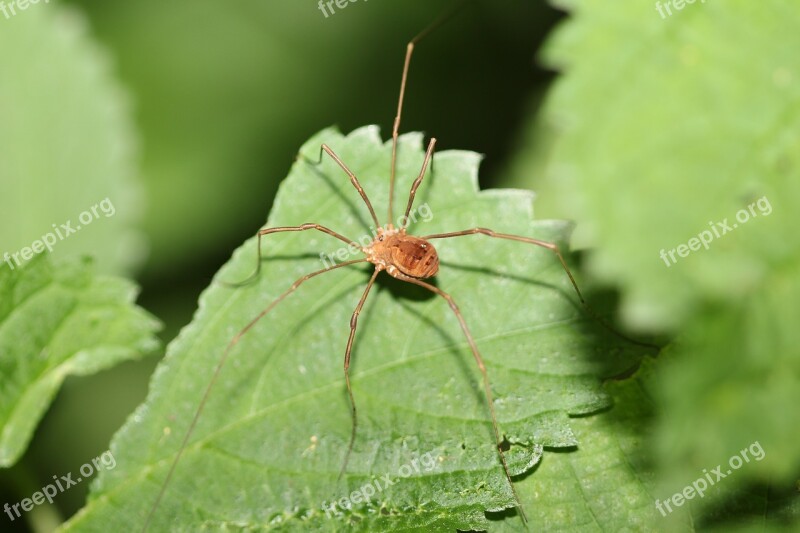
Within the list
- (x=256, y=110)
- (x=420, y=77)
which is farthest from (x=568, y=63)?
(x=256, y=110)

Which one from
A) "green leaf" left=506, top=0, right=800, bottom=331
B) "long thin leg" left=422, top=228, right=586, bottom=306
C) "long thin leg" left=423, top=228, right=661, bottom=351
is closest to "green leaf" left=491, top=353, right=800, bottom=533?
"long thin leg" left=423, top=228, right=661, bottom=351

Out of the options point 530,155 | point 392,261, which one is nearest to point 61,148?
point 392,261

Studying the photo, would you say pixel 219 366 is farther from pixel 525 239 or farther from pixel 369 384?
pixel 525 239

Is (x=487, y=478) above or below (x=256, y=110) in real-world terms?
below

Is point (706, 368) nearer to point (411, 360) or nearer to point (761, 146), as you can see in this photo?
point (761, 146)

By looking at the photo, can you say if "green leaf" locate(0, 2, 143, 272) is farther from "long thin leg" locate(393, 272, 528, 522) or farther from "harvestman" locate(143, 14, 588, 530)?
"long thin leg" locate(393, 272, 528, 522)

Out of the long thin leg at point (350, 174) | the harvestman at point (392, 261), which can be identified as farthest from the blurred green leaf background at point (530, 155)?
the long thin leg at point (350, 174)

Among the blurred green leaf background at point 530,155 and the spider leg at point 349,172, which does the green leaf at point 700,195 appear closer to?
the blurred green leaf background at point 530,155
